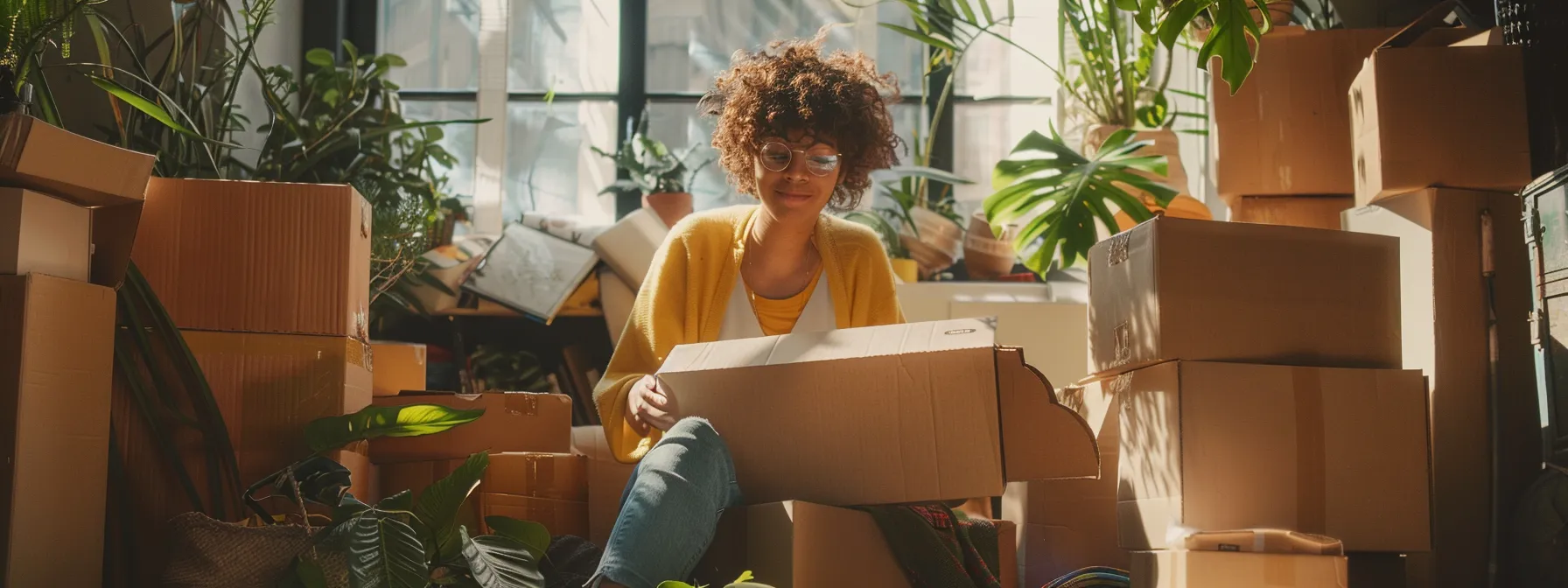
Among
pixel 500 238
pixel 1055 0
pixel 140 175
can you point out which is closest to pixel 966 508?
pixel 140 175

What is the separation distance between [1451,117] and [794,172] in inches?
37.2

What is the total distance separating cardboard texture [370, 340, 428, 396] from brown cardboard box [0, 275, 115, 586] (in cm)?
71

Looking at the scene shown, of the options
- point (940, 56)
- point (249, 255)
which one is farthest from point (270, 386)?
point (940, 56)

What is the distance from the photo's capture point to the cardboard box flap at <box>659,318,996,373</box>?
55.2 inches

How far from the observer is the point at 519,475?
6.02 ft

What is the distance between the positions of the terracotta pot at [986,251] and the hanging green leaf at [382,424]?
1.72 meters

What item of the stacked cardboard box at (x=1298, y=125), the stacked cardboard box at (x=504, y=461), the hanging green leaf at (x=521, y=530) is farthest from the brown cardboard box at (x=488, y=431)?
the stacked cardboard box at (x=1298, y=125)

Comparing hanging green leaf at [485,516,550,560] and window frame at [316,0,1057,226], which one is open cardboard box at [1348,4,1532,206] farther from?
window frame at [316,0,1057,226]

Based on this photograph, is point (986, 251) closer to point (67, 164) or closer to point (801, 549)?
point (801, 549)

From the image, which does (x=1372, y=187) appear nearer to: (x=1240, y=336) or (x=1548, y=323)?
(x=1548, y=323)

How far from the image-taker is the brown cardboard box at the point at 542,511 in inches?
71.3

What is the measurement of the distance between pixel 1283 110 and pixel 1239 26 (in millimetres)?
588

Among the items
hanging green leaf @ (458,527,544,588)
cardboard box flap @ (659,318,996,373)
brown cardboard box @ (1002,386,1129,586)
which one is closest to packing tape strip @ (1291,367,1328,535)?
cardboard box flap @ (659,318,996,373)

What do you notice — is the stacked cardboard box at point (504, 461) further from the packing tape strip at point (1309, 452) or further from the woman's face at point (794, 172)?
the packing tape strip at point (1309, 452)
